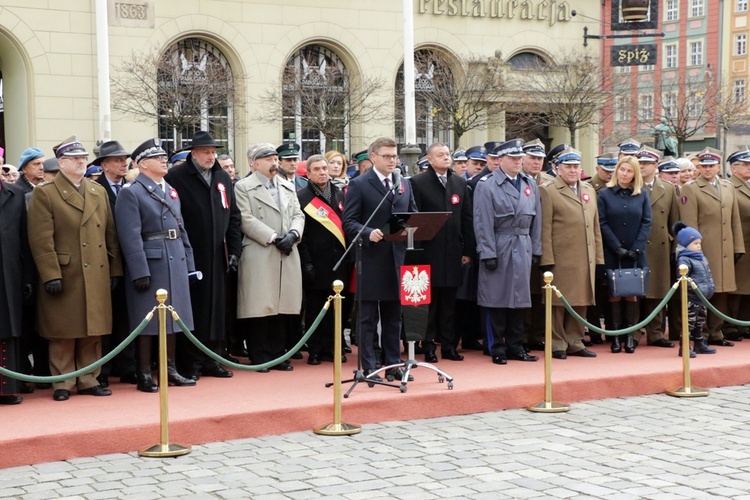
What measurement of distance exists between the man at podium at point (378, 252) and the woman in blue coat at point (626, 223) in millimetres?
2739

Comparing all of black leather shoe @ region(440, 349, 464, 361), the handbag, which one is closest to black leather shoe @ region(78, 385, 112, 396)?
black leather shoe @ region(440, 349, 464, 361)

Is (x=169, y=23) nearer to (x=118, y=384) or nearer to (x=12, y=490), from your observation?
(x=118, y=384)

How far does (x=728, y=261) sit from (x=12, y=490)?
26.3 feet

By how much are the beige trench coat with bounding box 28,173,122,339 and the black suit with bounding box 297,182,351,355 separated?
7.32ft

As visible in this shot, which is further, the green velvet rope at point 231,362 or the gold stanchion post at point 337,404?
the gold stanchion post at point 337,404

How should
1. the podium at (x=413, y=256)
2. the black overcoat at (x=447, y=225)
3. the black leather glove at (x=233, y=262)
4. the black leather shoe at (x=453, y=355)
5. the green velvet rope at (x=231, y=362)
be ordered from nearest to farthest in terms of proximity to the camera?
1. the green velvet rope at (x=231, y=362)
2. the podium at (x=413, y=256)
3. the black leather glove at (x=233, y=262)
4. the black overcoat at (x=447, y=225)
5. the black leather shoe at (x=453, y=355)

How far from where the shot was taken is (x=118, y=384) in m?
9.60

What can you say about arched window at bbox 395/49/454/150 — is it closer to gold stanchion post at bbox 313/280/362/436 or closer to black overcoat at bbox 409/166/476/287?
black overcoat at bbox 409/166/476/287

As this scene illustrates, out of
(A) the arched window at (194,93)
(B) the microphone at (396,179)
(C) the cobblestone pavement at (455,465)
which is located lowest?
(C) the cobblestone pavement at (455,465)

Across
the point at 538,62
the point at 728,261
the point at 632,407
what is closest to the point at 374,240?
the point at 632,407

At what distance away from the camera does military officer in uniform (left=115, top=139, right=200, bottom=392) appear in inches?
353

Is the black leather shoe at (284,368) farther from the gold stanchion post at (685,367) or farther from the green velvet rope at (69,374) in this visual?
the gold stanchion post at (685,367)

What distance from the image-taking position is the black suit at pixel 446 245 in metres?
10.7

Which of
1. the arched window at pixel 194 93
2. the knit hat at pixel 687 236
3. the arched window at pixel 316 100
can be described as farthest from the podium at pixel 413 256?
the arched window at pixel 316 100
